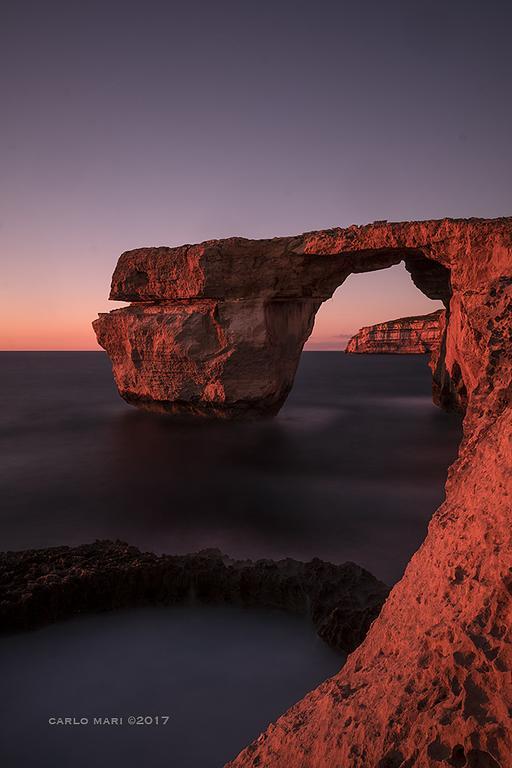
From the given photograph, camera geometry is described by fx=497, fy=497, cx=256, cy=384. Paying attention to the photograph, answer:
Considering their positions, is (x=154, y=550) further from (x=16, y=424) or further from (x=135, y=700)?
(x=16, y=424)

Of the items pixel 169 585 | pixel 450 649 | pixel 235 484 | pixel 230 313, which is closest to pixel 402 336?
pixel 230 313

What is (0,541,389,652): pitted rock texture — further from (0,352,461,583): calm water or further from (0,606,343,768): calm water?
(0,352,461,583): calm water

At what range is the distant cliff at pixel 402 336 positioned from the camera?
57.1 metres

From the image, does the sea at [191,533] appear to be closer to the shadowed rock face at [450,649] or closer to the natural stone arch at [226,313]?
the natural stone arch at [226,313]

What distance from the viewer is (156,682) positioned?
2.66 metres

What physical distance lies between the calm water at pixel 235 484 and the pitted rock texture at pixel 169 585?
0.73 metres

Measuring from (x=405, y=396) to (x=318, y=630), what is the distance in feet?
51.4

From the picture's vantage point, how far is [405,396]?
1789 centimetres

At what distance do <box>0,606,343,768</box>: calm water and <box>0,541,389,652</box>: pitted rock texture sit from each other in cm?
11

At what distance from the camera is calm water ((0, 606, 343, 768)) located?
2.24 m

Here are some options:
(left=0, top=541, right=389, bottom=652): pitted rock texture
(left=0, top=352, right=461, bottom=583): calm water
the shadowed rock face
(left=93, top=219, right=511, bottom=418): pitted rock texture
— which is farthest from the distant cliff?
the shadowed rock face

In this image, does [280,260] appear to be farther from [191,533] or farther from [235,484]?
[191,533]

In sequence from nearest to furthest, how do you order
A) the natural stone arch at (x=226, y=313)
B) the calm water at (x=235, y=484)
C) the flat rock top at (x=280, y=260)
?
the calm water at (x=235, y=484) < the flat rock top at (x=280, y=260) < the natural stone arch at (x=226, y=313)

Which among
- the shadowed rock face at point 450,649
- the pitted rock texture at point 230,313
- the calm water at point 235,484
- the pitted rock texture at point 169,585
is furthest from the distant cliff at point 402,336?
the shadowed rock face at point 450,649
